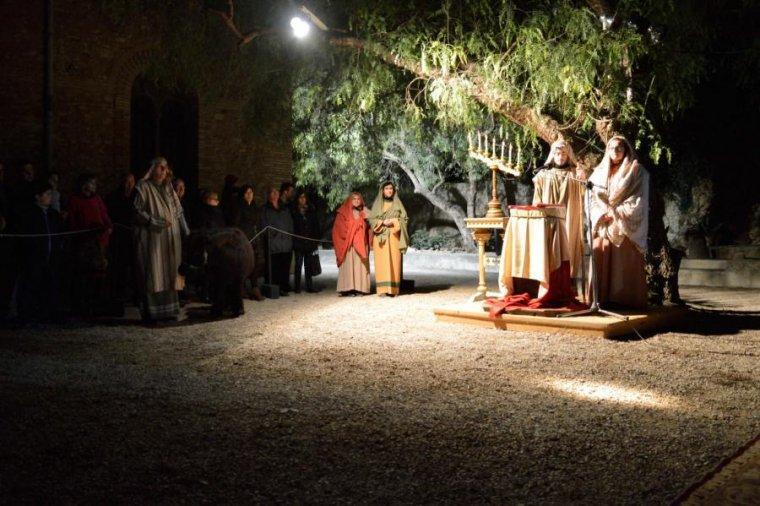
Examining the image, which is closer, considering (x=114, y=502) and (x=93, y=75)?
(x=114, y=502)

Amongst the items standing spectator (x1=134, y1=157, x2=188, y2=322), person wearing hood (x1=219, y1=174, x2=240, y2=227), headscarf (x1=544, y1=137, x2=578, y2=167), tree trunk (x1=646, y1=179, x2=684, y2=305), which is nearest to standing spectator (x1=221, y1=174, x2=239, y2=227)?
person wearing hood (x1=219, y1=174, x2=240, y2=227)

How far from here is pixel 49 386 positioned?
551 cm

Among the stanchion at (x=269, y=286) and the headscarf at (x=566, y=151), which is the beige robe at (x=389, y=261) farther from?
the headscarf at (x=566, y=151)

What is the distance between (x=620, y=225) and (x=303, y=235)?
5983mm

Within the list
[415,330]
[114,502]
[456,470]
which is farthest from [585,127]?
[114,502]

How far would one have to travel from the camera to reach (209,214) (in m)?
10.8

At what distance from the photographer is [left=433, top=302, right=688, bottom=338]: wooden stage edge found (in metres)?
7.69

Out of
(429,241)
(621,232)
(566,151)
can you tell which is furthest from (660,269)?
(429,241)

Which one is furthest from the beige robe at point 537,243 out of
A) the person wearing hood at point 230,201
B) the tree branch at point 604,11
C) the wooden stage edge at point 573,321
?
the person wearing hood at point 230,201

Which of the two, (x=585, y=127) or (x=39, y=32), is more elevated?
(x=39, y=32)

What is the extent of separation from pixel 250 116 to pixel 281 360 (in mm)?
7417

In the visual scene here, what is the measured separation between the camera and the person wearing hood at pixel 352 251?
12.2 meters

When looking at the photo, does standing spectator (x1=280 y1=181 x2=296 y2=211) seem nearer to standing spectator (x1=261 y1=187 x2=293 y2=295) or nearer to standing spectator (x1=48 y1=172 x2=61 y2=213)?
standing spectator (x1=261 y1=187 x2=293 y2=295)

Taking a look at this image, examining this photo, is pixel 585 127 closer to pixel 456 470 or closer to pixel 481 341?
pixel 481 341
